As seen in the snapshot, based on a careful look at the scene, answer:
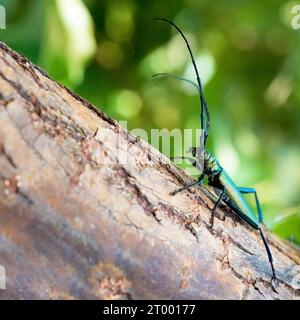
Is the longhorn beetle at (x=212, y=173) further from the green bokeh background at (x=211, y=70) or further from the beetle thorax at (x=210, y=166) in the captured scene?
the green bokeh background at (x=211, y=70)

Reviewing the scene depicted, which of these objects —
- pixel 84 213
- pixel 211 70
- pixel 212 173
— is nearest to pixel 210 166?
pixel 212 173

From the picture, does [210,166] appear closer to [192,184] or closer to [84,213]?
[192,184]

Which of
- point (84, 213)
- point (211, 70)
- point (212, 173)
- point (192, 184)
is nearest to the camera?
point (84, 213)

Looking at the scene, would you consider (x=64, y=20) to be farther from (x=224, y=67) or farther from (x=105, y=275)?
(x=105, y=275)

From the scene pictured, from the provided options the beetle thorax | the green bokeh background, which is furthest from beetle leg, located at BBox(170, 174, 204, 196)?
the green bokeh background

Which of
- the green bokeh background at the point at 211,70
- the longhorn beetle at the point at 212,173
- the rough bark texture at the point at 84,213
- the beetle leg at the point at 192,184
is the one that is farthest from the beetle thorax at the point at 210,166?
the green bokeh background at the point at 211,70

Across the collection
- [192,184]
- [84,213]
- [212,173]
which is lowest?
[84,213]
